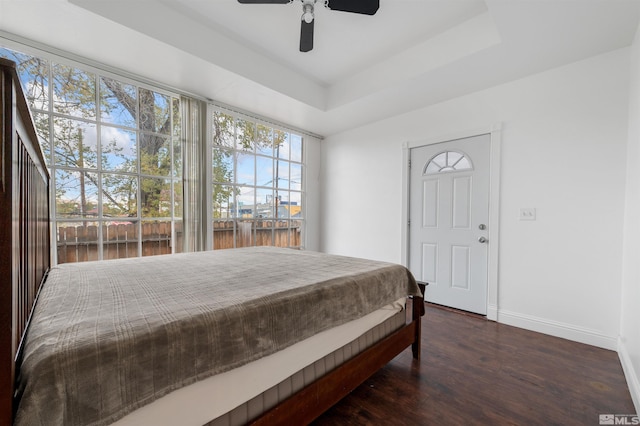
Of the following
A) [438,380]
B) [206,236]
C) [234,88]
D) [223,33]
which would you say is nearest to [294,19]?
[223,33]

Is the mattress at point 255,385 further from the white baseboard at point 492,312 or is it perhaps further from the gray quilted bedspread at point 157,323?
the white baseboard at point 492,312

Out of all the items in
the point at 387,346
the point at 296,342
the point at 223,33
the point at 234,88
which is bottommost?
the point at 387,346

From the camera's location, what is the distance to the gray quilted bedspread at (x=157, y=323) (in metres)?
Answer: 0.69

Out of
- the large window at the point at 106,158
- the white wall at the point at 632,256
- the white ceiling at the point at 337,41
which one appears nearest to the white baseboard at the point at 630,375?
the white wall at the point at 632,256

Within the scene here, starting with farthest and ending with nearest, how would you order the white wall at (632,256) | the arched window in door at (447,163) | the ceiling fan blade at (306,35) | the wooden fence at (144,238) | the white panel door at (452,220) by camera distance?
the arched window in door at (447,163) → the white panel door at (452,220) → the wooden fence at (144,238) → the ceiling fan blade at (306,35) → the white wall at (632,256)

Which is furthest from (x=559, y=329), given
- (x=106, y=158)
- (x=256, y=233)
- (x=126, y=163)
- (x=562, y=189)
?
(x=106, y=158)

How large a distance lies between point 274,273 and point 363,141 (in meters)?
3.18

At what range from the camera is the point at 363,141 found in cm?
428

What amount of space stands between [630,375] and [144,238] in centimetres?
423

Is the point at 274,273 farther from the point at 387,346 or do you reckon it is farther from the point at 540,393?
the point at 540,393

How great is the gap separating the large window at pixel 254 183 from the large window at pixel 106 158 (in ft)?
1.68

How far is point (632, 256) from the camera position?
6.19 ft

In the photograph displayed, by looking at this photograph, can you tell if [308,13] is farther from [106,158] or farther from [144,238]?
[144,238]

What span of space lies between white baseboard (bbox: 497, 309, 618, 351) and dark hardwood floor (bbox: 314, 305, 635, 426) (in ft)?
0.24
